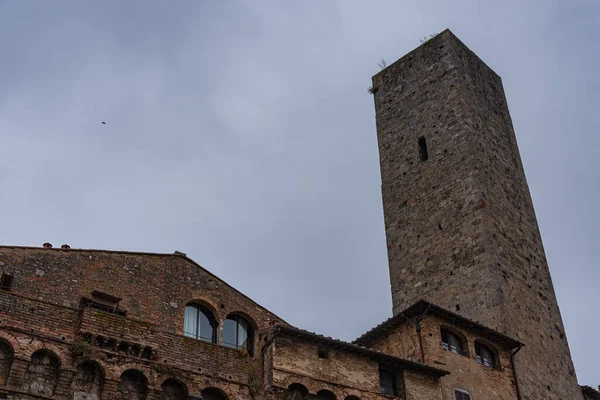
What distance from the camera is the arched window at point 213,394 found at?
20.1 meters

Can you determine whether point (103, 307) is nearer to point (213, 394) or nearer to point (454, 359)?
point (213, 394)

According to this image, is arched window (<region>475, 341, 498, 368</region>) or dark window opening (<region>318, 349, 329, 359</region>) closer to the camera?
dark window opening (<region>318, 349, 329, 359</region>)

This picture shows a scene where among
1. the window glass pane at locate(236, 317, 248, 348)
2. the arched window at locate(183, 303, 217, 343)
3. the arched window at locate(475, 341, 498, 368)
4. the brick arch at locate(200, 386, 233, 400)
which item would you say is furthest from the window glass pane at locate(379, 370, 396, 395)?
the arched window at locate(183, 303, 217, 343)

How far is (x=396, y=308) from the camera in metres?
30.6

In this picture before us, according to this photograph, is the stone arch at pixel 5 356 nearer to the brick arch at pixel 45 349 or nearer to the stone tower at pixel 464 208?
the brick arch at pixel 45 349

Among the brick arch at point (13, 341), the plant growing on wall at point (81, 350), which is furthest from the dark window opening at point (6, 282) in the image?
the plant growing on wall at point (81, 350)

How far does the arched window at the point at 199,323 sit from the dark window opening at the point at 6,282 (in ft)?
16.7

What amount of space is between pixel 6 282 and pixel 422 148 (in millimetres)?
18316

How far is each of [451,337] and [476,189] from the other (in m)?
7.16

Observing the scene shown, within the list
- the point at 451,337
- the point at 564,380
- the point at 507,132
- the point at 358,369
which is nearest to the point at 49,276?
the point at 358,369

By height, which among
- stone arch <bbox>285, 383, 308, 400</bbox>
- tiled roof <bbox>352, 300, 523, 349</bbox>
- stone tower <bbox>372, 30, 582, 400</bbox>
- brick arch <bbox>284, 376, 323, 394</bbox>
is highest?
stone tower <bbox>372, 30, 582, 400</bbox>

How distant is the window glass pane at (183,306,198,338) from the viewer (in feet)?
77.7

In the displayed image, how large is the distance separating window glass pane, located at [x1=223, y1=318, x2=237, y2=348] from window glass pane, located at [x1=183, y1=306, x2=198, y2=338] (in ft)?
3.03

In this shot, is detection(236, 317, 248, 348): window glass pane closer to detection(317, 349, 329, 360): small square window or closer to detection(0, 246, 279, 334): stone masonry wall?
detection(0, 246, 279, 334): stone masonry wall
